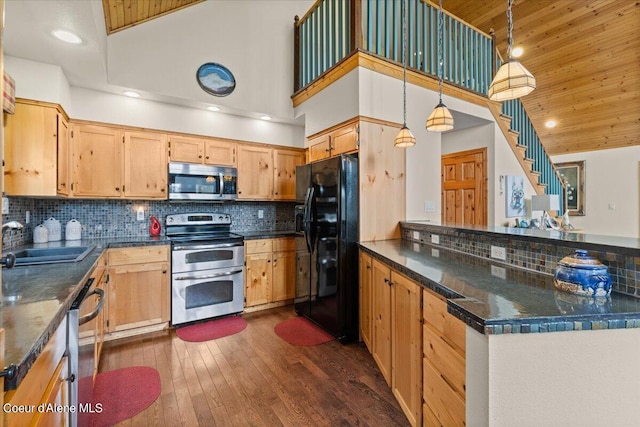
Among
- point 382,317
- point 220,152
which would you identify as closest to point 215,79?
point 220,152

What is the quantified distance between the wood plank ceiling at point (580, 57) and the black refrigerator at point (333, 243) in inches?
171

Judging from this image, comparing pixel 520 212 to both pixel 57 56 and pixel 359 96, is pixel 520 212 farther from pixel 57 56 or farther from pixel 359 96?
pixel 57 56

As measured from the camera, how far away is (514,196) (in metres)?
4.16

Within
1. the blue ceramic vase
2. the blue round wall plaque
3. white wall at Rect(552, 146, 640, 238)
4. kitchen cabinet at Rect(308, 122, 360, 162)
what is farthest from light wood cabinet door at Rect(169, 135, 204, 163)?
white wall at Rect(552, 146, 640, 238)

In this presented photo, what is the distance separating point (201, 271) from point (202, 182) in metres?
1.06

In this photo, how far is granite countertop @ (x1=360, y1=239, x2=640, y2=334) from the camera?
102 cm

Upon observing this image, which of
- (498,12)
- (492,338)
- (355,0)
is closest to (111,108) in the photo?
(355,0)

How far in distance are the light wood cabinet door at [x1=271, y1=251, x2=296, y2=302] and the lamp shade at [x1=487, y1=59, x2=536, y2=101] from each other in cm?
288

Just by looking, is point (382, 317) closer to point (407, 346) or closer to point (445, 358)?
point (407, 346)

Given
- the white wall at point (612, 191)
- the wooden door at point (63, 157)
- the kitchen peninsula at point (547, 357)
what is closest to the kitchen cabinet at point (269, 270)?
the wooden door at point (63, 157)

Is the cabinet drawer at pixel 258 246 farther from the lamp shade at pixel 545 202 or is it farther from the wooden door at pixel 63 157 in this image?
the lamp shade at pixel 545 202

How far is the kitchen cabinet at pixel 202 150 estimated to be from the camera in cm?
348

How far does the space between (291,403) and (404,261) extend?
A: 1216mm

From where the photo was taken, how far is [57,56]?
246 centimetres
